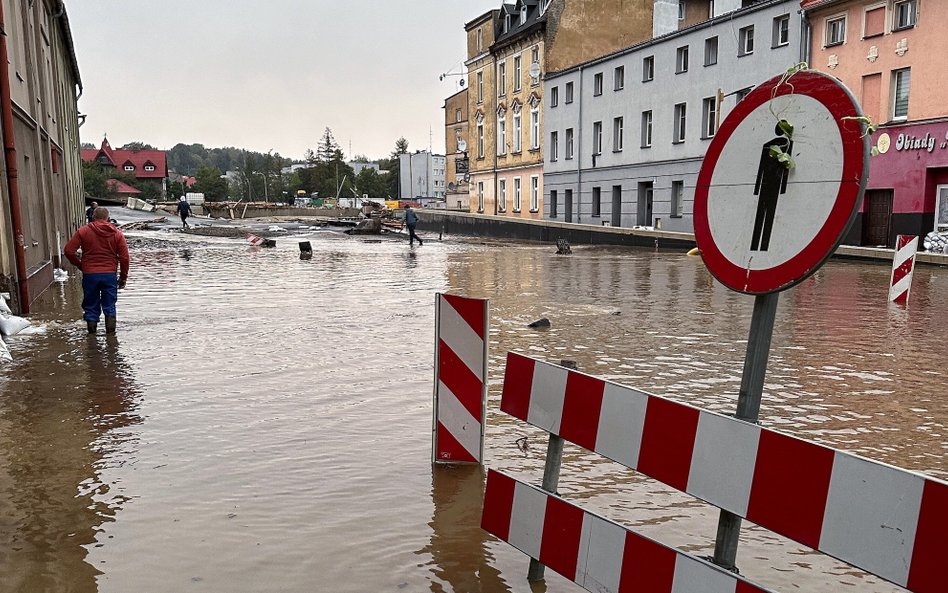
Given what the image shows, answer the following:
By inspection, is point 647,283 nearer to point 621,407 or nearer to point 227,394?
point 227,394

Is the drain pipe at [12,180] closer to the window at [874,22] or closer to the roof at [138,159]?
the window at [874,22]

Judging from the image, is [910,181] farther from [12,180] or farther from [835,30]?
[12,180]

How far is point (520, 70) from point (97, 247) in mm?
46216

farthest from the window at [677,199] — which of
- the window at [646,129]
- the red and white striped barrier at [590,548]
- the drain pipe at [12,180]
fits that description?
the red and white striped barrier at [590,548]

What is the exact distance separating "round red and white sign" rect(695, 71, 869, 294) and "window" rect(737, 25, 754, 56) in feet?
112

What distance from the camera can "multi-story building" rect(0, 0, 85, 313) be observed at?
13.0 m

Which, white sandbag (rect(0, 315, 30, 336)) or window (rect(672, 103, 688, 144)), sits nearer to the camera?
white sandbag (rect(0, 315, 30, 336))

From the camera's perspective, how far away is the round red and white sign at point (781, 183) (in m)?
2.52

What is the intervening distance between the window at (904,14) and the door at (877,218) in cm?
566

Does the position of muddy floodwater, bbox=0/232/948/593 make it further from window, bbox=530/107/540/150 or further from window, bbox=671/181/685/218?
window, bbox=530/107/540/150

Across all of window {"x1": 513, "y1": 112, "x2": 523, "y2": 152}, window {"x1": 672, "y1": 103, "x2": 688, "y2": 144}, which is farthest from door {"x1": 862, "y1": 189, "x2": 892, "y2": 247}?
window {"x1": 513, "y1": 112, "x2": 523, "y2": 152}

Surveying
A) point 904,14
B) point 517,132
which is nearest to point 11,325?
point 904,14

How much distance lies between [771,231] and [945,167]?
2815 centimetres

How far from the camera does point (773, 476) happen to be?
8.04 ft
